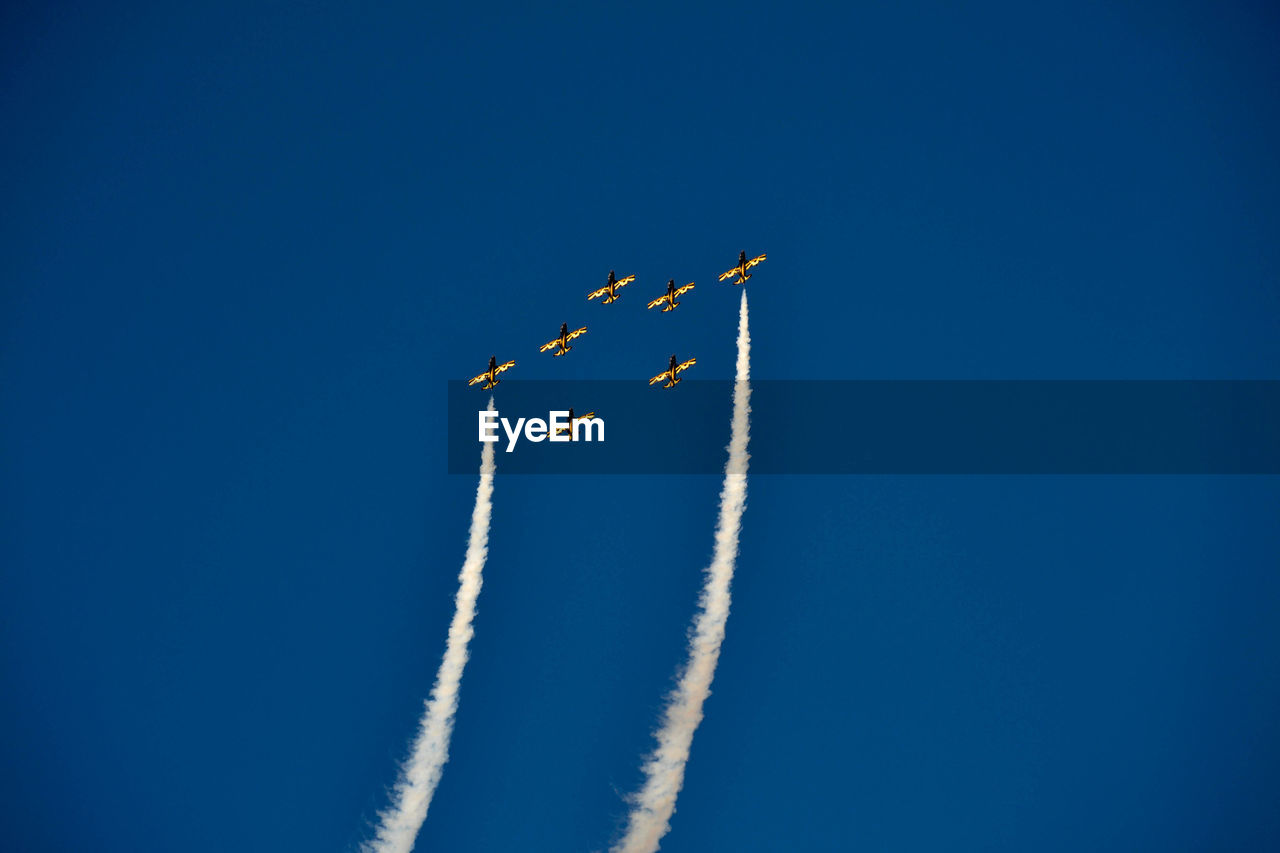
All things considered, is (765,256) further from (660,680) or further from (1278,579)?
(1278,579)

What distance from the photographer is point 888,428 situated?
6719 centimetres

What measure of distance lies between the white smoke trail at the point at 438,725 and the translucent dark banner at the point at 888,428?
550 centimetres

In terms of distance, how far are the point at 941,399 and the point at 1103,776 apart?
26.1 metres

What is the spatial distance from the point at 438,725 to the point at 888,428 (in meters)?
33.4

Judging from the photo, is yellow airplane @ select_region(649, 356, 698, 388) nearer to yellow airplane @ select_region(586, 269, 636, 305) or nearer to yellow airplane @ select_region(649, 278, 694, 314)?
yellow airplane @ select_region(649, 278, 694, 314)

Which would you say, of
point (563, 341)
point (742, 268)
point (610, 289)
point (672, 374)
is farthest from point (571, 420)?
point (742, 268)

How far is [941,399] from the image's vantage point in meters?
68.6

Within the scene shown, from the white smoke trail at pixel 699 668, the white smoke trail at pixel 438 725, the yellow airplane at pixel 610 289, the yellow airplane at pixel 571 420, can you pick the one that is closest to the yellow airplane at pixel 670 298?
the yellow airplane at pixel 610 289

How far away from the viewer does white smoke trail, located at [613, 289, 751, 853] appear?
5438cm

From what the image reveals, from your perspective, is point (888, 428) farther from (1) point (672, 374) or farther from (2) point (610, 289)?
(2) point (610, 289)

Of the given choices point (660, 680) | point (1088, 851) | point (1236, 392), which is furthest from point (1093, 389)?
point (660, 680)

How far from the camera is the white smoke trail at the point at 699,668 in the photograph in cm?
5438

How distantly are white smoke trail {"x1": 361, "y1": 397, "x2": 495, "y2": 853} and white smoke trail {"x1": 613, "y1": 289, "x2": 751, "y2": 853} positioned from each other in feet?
35.3

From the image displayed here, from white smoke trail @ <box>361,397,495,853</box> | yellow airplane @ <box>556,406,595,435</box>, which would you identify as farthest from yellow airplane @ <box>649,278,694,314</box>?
white smoke trail @ <box>361,397,495,853</box>
